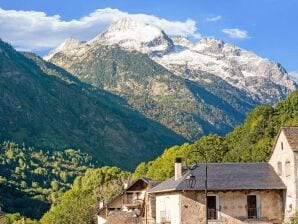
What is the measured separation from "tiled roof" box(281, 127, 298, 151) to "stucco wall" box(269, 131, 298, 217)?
43 cm

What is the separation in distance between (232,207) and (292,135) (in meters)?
8.92

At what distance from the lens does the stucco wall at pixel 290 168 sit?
6656 cm

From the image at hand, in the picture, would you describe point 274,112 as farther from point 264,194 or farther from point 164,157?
point 264,194

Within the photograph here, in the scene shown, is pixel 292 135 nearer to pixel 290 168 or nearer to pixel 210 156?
pixel 290 168

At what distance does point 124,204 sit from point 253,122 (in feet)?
215

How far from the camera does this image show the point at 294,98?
511 feet

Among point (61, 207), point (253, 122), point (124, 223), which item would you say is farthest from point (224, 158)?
point (124, 223)

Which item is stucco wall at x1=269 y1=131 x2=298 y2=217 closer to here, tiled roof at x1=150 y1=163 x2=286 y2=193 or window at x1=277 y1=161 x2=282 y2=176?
window at x1=277 y1=161 x2=282 y2=176

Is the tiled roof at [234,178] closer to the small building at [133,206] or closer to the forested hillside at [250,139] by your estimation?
the small building at [133,206]

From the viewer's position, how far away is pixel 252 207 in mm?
69625

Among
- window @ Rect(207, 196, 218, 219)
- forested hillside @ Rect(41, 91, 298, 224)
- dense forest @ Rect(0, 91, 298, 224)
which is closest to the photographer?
window @ Rect(207, 196, 218, 219)

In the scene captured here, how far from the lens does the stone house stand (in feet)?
224

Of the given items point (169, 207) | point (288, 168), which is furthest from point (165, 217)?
point (288, 168)

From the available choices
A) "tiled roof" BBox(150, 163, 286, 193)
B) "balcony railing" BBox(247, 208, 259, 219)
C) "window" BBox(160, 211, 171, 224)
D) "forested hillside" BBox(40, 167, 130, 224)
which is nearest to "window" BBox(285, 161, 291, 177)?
"tiled roof" BBox(150, 163, 286, 193)
